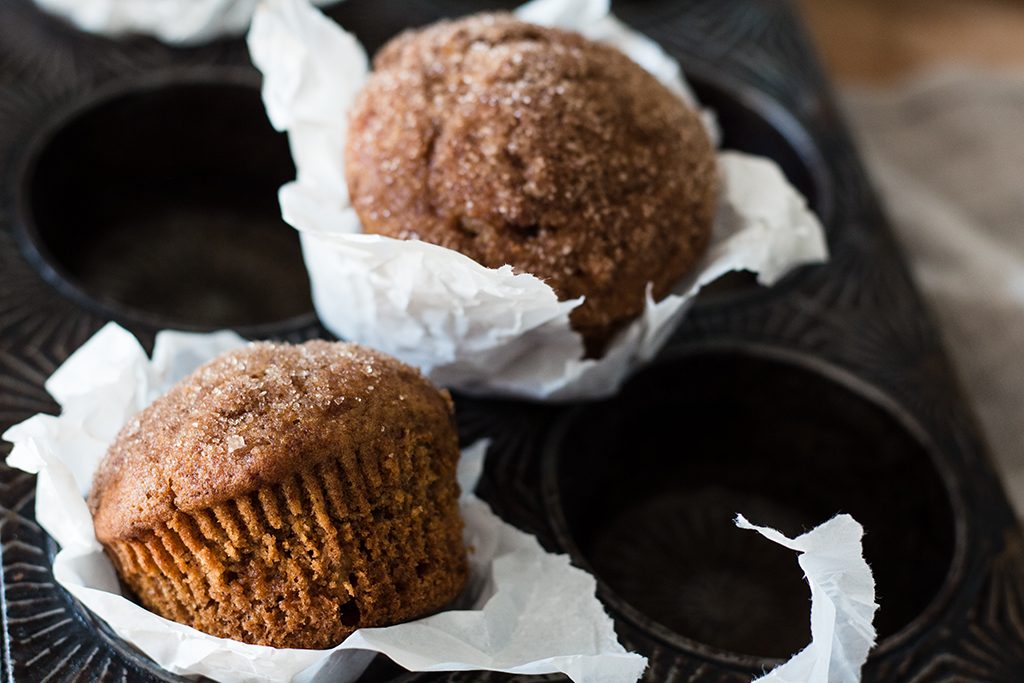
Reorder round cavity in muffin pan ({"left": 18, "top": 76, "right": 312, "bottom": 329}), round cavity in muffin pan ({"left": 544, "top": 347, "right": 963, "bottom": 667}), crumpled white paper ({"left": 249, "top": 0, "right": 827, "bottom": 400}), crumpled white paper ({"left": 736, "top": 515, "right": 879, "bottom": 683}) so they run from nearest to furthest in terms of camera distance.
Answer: crumpled white paper ({"left": 736, "top": 515, "right": 879, "bottom": 683})
crumpled white paper ({"left": 249, "top": 0, "right": 827, "bottom": 400})
round cavity in muffin pan ({"left": 544, "top": 347, "right": 963, "bottom": 667})
round cavity in muffin pan ({"left": 18, "top": 76, "right": 312, "bottom": 329})

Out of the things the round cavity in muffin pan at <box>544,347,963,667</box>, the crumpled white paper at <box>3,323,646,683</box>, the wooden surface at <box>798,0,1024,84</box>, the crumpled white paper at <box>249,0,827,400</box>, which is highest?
the crumpled white paper at <box>249,0,827,400</box>

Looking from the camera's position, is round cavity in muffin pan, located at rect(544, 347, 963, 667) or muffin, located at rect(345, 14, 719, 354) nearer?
muffin, located at rect(345, 14, 719, 354)

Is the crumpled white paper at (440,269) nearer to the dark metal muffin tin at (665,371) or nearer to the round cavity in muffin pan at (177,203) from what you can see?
the dark metal muffin tin at (665,371)

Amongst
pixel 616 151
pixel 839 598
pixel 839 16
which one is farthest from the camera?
pixel 839 16

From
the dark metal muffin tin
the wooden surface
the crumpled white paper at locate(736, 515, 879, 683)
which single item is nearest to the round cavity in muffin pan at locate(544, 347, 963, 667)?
the dark metal muffin tin

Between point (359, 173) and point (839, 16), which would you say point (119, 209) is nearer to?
point (359, 173)

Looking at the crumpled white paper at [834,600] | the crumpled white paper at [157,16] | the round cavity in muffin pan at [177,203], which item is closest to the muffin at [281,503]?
the crumpled white paper at [834,600]

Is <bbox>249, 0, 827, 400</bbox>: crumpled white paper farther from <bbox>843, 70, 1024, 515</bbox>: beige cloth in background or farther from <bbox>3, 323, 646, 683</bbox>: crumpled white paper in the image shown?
<bbox>843, 70, 1024, 515</bbox>: beige cloth in background

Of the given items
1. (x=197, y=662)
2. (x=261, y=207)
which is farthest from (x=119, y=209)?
(x=197, y=662)
